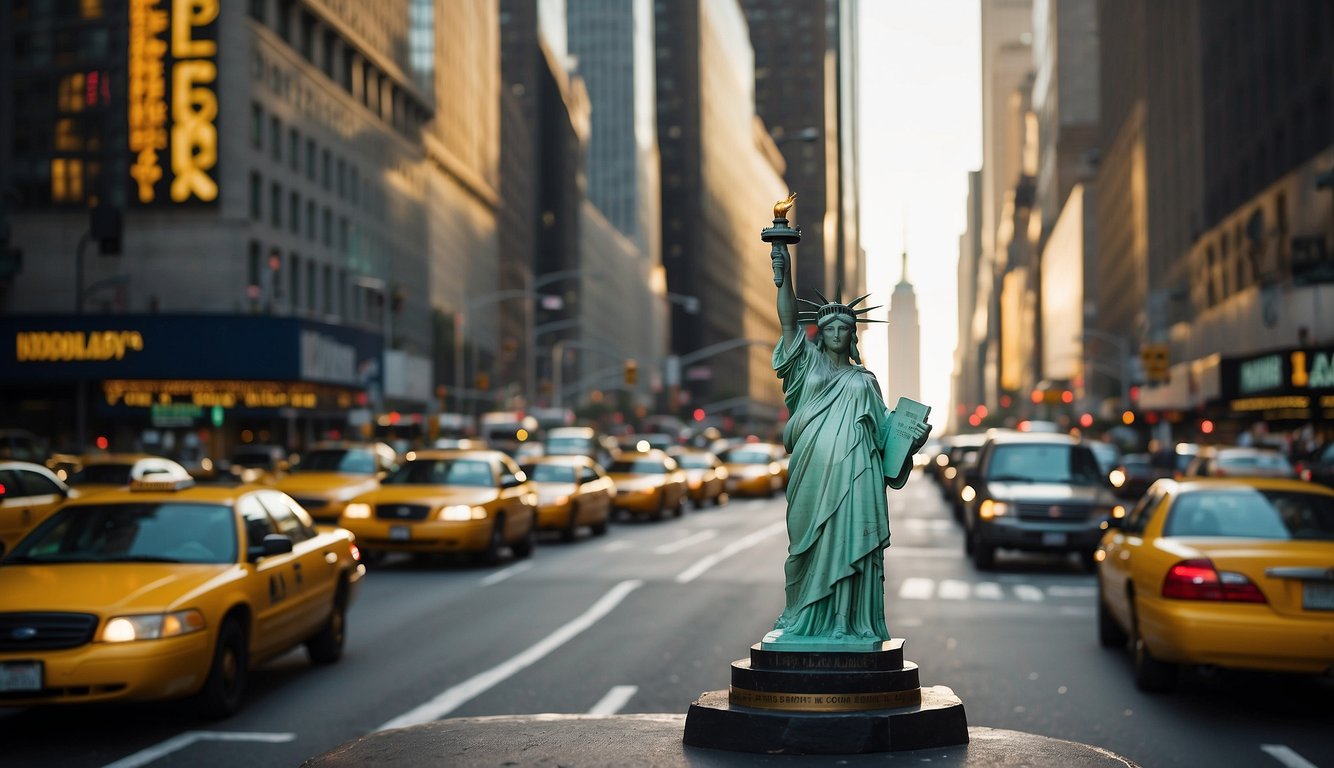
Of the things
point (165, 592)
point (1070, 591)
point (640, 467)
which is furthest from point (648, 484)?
point (165, 592)

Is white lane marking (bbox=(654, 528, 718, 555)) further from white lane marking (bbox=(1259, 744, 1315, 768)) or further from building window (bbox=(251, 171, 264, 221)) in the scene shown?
building window (bbox=(251, 171, 264, 221))

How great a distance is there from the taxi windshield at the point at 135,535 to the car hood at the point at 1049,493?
13.6 metres

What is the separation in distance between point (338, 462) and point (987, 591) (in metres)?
12.2

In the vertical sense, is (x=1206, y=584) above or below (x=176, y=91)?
below

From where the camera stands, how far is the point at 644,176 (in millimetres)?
183750

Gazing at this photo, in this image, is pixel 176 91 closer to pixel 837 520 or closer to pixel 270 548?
pixel 270 548

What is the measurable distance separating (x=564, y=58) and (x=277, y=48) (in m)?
87.3

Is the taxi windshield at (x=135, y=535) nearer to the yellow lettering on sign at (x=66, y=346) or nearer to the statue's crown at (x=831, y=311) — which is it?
the statue's crown at (x=831, y=311)

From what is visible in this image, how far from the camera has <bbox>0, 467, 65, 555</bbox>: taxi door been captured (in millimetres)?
18062

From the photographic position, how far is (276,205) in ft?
229

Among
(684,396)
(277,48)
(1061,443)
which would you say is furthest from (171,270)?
(684,396)

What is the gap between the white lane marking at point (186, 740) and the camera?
30.2ft

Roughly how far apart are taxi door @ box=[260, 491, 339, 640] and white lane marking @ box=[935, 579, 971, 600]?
27.8 feet

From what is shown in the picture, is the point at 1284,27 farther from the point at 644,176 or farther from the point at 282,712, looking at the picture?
the point at 644,176
